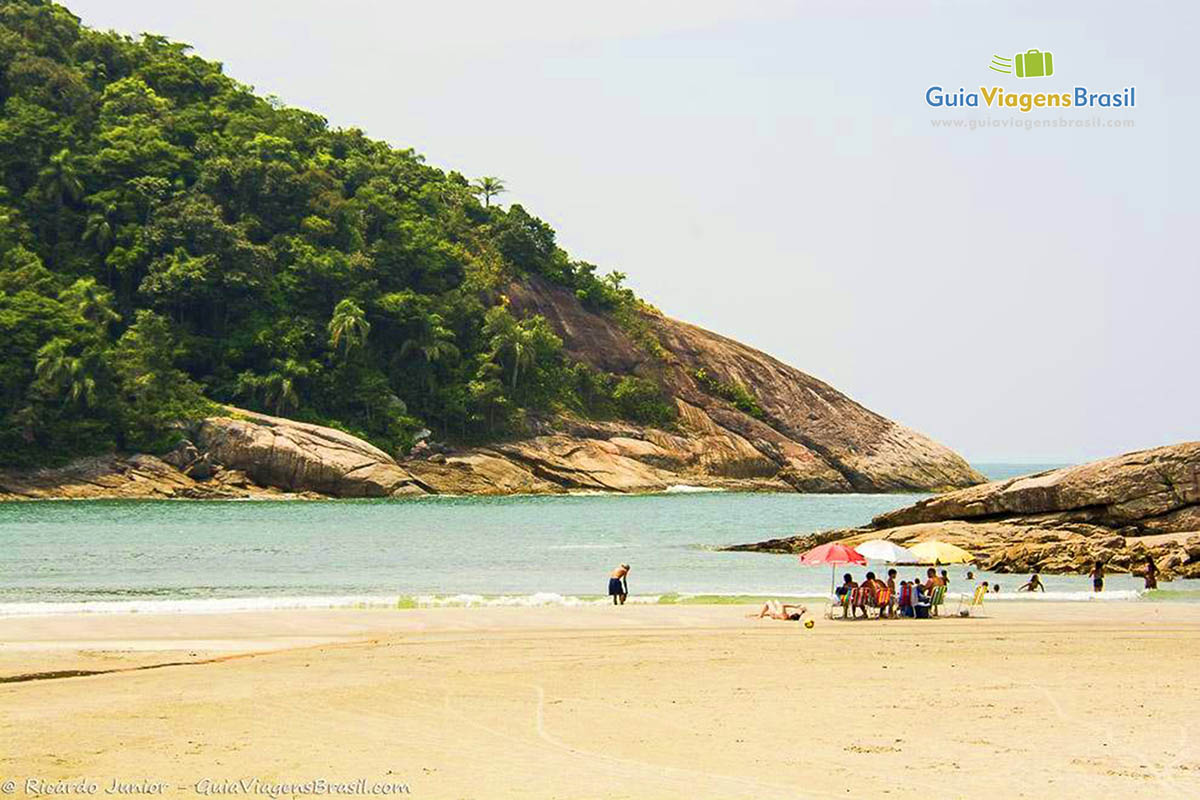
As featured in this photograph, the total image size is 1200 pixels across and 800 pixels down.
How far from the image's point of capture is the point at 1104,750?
13.3 metres

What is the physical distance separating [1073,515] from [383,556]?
76.9 ft

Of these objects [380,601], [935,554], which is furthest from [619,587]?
[935,554]

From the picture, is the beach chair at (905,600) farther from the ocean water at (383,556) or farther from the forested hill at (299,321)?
the forested hill at (299,321)

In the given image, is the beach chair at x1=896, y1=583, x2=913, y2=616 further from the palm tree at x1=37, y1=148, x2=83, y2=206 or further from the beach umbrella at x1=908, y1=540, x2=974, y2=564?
the palm tree at x1=37, y1=148, x2=83, y2=206

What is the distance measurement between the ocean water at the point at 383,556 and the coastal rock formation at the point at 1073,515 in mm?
1685

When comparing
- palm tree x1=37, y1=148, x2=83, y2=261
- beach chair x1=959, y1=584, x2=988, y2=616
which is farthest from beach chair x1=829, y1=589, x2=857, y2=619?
palm tree x1=37, y1=148, x2=83, y2=261

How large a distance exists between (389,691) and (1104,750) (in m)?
8.52

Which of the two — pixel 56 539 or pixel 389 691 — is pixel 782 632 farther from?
pixel 56 539

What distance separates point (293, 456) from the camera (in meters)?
85.2

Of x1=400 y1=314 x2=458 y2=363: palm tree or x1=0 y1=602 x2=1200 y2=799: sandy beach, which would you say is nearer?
x1=0 y1=602 x2=1200 y2=799: sandy beach

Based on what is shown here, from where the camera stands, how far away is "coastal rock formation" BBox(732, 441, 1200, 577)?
40625mm

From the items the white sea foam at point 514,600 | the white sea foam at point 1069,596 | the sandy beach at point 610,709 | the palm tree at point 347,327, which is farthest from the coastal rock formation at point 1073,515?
the palm tree at point 347,327

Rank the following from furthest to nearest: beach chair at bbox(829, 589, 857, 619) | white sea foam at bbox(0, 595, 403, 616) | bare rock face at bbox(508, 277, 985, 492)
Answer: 1. bare rock face at bbox(508, 277, 985, 492)
2. white sea foam at bbox(0, 595, 403, 616)
3. beach chair at bbox(829, 589, 857, 619)

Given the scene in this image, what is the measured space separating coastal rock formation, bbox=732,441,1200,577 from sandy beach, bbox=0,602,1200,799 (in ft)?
51.3
